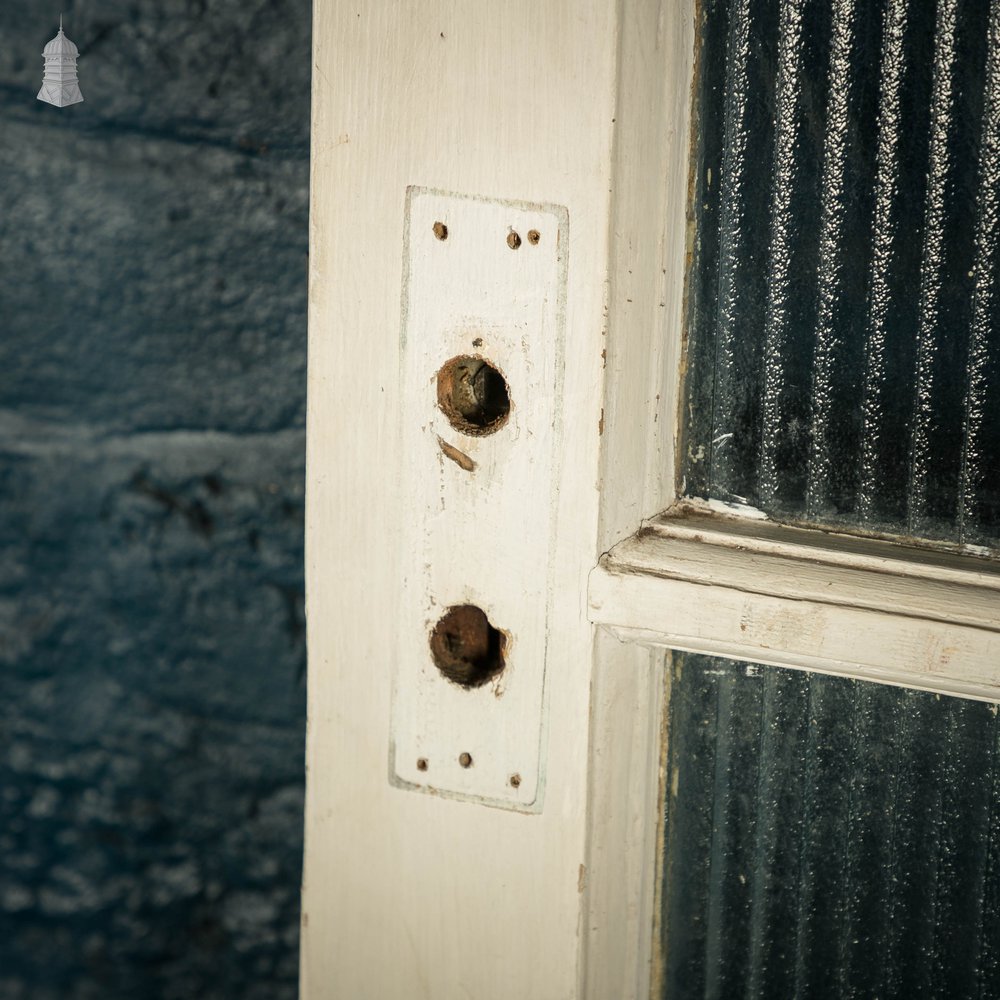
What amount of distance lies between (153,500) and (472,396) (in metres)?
0.49

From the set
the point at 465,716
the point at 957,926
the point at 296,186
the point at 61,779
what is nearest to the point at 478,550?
the point at 465,716

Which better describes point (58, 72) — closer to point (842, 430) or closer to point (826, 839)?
point (842, 430)

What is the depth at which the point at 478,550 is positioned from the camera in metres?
0.61

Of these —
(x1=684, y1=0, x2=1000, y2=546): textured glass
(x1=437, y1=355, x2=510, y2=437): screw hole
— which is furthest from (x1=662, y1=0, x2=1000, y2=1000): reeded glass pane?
(x1=437, y1=355, x2=510, y2=437): screw hole

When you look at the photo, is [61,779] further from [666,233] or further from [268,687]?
[666,233]

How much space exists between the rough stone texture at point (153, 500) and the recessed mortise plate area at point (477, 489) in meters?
0.40

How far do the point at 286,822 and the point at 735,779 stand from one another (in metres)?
0.53

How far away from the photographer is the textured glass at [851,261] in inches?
21.9

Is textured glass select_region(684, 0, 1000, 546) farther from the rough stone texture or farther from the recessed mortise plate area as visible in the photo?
the rough stone texture

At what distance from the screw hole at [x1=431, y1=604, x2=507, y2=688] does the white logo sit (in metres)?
0.58

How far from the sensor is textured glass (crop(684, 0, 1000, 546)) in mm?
557

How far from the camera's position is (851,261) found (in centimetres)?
58

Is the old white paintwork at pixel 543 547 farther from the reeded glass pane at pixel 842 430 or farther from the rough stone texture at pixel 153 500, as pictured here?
the rough stone texture at pixel 153 500

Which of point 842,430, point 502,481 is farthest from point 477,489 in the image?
point 842,430
